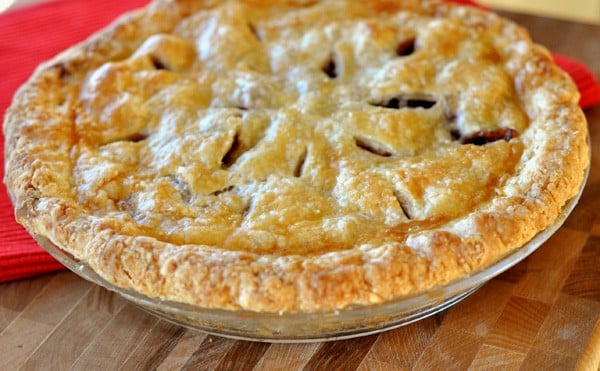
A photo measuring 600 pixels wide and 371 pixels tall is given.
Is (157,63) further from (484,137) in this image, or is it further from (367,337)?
(367,337)

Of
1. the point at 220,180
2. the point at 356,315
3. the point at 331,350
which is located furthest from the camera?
the point at 220,180

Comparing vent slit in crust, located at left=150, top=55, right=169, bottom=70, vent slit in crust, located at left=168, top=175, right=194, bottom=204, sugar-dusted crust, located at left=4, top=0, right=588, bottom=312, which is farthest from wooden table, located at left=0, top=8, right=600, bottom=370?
vent slit in crust, located at left=150, top=55, right=169, bottom=70

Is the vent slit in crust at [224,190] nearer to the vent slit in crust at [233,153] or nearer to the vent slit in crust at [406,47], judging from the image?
the vent slit in crust at [233,153]

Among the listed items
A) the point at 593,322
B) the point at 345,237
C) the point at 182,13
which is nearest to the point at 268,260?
the point at 345,237

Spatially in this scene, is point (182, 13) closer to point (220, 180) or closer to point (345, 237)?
point (220, 180)

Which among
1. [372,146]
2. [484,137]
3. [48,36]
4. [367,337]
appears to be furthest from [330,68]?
[48,36]

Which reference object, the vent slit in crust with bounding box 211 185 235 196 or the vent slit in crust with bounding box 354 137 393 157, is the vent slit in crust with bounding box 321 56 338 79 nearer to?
the vent slit in crust with bounding box 354 137 393 157
